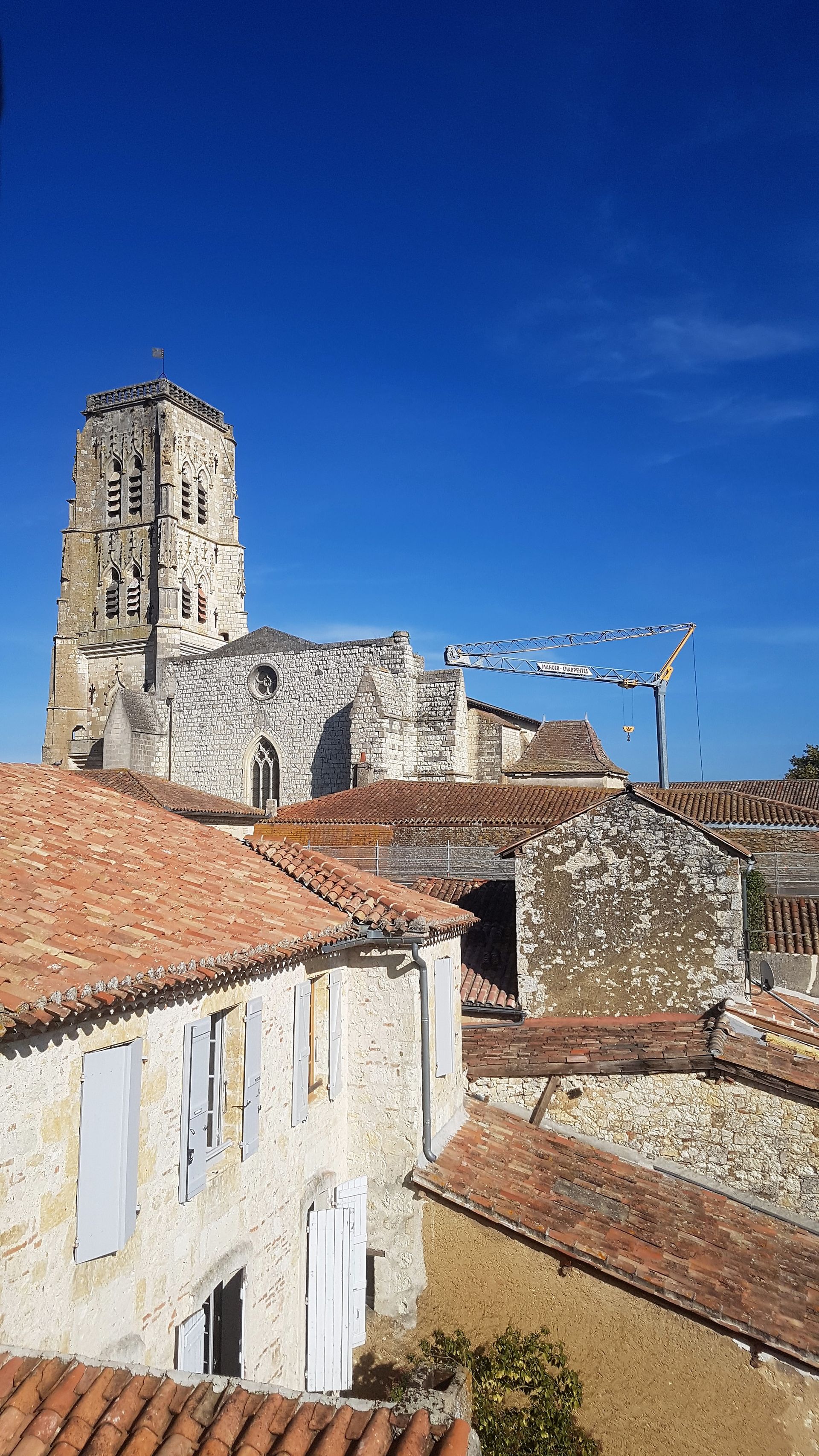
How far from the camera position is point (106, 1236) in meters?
5.09

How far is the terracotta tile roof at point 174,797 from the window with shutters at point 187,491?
65.1ft

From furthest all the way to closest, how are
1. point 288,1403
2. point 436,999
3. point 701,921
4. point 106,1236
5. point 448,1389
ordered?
point 701,921 < point 436,999 < point 106,1236 < point 448,1389 < point 288,1403

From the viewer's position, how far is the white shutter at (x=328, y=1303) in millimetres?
7406

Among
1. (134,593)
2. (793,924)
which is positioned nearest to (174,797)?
(793,924)

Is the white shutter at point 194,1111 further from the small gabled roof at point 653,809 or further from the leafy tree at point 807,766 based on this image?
the leafy tree at point 807,766

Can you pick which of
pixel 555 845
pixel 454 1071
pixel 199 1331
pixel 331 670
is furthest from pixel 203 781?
pixel 199 1331

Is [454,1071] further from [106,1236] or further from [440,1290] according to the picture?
[106,1236]

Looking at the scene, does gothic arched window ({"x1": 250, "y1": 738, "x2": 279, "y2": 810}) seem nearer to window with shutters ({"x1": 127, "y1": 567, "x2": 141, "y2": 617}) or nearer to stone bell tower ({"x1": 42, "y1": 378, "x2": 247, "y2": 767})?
stone bell tower ({"x1": 42, "y1": 378, "x2": 247, "y2": 767})

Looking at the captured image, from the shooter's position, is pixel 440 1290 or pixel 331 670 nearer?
pixel 440 1290

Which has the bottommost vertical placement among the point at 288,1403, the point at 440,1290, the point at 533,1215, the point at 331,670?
the point at 440,1290

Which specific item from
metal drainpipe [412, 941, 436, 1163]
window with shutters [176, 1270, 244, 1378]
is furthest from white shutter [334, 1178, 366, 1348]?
window with shutters [176, 1270, 244, 1378]

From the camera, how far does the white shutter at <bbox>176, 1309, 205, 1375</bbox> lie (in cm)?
586

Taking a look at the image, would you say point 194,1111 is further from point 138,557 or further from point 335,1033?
point 138,557

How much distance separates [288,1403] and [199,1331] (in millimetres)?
2493
